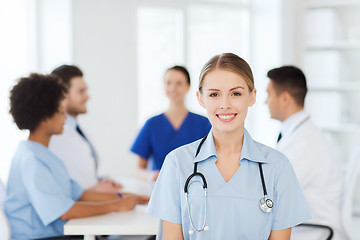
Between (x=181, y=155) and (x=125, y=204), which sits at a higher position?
(x=181, y=155)

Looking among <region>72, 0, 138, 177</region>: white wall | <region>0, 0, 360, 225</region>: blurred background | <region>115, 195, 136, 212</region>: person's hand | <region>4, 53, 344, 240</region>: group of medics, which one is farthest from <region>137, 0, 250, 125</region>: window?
<region>115, 195, 136, 212</region>: person's hand

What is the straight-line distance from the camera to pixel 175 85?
3064 mm

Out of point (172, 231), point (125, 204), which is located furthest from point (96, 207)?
point (172, 231)

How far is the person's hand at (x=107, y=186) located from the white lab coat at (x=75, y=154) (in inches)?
2.2

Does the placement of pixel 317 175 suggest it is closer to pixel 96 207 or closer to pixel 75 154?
pixel 96 207

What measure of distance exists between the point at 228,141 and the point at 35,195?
881 millimetres

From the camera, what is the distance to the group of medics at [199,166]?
1.54 metres

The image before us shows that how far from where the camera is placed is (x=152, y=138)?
10.0ft

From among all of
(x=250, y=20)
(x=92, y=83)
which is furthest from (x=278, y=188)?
(x=250, y=20)

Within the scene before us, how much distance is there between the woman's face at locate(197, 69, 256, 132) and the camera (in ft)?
5.05

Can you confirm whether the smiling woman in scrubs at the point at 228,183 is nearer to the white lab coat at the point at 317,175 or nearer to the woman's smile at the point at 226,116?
the woman's smile at the point at 226,116

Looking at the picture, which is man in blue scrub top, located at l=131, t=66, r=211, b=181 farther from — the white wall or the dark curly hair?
the white wall

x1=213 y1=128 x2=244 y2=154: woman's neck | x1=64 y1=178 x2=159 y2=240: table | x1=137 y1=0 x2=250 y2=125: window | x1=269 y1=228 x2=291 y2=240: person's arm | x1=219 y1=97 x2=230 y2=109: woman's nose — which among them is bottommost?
x1=64 y1=178 x2=159 y2=240: table

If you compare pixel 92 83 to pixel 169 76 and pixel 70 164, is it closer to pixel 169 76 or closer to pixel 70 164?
pixel 169 76
